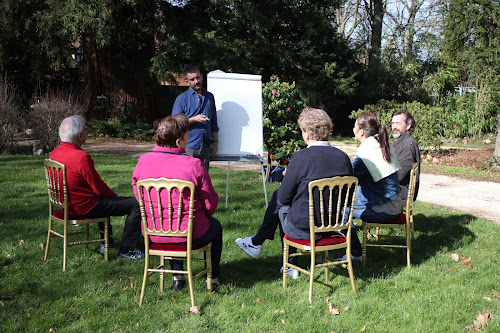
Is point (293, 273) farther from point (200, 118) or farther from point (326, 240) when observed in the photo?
point (200, 118)

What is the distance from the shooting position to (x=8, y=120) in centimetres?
1166

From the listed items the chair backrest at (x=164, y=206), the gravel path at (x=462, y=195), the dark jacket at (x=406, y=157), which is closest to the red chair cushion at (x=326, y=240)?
the chair backrest at (x=164, y=206)

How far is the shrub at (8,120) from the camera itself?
11.5m

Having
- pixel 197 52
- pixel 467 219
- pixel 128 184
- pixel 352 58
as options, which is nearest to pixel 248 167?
pixel 128 184

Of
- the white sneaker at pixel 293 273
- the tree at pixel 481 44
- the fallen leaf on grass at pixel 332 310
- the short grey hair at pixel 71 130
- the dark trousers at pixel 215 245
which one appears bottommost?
the fallen leaf on grass at pixel 332 310

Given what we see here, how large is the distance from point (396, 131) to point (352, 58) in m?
15.3

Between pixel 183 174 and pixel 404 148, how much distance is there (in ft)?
8.77

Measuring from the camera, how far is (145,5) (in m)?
15.8

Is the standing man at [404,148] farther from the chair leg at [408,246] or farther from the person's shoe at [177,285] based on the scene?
the person's shoe at [177,285]

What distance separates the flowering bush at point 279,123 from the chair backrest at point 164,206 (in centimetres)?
508

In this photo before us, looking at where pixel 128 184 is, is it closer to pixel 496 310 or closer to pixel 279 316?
pixel 279 316

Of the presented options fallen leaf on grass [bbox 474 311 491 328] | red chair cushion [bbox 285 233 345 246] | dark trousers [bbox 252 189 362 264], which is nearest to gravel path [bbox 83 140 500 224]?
dark trousers [bbox 252 189 362 264]

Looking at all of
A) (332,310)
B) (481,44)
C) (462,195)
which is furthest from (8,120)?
(481,44)

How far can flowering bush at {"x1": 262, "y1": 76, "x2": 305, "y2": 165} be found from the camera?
8.12 metres
